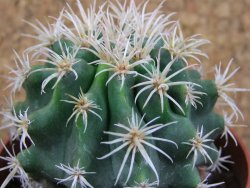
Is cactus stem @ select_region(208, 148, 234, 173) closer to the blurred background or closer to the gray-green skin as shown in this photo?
the gray-green skin

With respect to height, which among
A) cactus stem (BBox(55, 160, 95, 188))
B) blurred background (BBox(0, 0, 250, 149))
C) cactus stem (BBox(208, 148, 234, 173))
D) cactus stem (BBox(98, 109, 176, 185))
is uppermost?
blurred background (BBox(0, 0, 250, 149))

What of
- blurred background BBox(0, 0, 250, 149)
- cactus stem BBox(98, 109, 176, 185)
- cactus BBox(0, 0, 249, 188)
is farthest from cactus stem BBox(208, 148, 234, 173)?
blurred background BBox(0, 0, 250, 149)

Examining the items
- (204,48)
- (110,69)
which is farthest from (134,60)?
(204,48)

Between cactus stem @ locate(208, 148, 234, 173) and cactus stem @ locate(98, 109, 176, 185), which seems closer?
cactus stem @ locate(98, 109, 176, 185)

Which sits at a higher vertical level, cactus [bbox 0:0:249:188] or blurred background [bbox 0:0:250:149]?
blurred background [bbox 0:0:250:149]

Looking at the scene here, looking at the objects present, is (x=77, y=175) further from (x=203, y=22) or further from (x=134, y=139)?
(x=203, y=22)

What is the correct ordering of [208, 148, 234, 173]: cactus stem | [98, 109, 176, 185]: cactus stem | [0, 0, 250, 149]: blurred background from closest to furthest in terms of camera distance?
[98, 109, 176, 185]: cactus stem < [208, 148, 234, 173]: cactus stem < [0, 0, 250, 149]: blurred background

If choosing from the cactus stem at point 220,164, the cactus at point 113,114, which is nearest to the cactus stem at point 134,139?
the cactus at point 113,114

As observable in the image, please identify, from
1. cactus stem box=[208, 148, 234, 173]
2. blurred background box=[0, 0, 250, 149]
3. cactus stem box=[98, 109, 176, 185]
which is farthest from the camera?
blurred background box=[0, 0, 250, 149]
